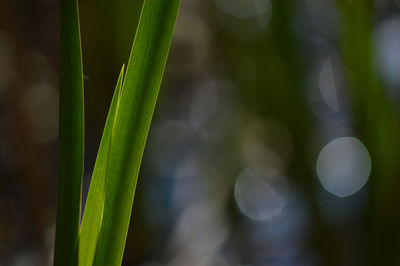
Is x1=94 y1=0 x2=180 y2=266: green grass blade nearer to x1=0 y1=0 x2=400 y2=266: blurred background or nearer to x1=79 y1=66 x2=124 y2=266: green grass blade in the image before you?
x1=79 y1=66 x2=124 y2=266: green grass blade

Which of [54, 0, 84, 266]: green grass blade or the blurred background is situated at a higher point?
[54, 0, 84, 266]: green grass blade

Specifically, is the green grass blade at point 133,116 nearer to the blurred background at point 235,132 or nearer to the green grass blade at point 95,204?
the green grass blade at point 95,204

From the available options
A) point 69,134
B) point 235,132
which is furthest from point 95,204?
point 235,132

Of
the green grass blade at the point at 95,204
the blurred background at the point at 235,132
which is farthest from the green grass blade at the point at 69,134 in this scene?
the blurred background at the point at 235,132

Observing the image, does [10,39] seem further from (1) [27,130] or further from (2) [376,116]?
(2) [376,116]

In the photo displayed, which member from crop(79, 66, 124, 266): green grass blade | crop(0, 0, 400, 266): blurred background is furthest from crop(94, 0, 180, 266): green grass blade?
crop(0, 0, 400, 266): blurred background

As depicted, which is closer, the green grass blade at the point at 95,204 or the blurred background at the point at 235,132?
the green grass blade at the point at 95,204
